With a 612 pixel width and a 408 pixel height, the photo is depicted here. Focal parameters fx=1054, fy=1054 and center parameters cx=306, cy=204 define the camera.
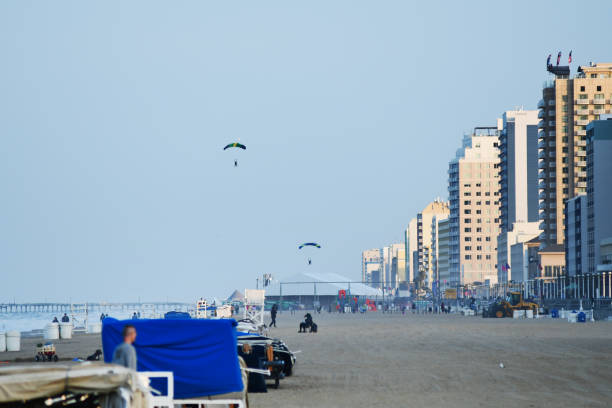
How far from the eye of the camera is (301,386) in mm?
24078

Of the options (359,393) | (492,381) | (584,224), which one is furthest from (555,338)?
(584,224)

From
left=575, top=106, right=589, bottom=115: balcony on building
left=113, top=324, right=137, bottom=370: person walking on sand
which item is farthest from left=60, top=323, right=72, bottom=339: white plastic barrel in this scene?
left=575, top=106, right=589, bottom=115: balcony on building

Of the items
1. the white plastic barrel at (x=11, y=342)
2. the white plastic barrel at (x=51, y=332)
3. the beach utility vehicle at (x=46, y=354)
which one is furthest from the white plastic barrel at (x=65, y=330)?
the beach utility vehicle at (x=46, y=354)

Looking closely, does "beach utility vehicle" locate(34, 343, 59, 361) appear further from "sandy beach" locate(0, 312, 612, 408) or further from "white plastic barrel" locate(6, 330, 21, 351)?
"white plastic barrel" locate(6, 330, 21, 351)

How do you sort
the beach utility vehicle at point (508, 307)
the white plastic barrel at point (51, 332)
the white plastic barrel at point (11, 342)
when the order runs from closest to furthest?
the white plastic barrel at point (11, 342) → the white plastic barrel at point (51, 332) → the beach utility vehicle at point (508, 307)

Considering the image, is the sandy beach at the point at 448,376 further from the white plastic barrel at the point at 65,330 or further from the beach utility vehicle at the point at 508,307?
the beach utility vehicle at the point at 508,307

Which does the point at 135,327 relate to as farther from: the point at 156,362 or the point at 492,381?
the point at 492,381

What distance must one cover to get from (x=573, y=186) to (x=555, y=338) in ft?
430

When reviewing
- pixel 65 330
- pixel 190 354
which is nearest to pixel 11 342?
pixel 65 330

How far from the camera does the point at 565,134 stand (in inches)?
6949

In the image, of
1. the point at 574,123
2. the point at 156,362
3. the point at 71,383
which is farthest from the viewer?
the point at 574,123

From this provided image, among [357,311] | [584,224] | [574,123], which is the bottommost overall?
[357,311]

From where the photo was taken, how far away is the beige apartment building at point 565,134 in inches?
6855

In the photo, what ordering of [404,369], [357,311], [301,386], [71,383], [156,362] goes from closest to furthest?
[71,383] → [156,362] → [301,386] → [404,369] → [357,311]
